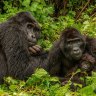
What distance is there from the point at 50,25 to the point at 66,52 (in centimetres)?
174

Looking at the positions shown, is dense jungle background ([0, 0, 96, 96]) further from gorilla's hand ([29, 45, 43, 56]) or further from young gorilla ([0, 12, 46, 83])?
gorilla's hand ([29, 45, 43, 56])

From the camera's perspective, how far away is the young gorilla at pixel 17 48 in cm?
827

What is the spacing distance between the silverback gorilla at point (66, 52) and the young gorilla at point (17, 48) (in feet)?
1.03

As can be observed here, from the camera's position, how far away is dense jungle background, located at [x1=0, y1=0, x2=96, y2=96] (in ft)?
23.8

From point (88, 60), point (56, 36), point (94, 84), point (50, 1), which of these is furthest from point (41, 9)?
point (94, 84)

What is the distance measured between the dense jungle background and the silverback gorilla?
0.54 m

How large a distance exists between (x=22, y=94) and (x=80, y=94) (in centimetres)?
80

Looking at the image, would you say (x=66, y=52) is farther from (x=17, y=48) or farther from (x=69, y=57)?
(x=17, y=48)

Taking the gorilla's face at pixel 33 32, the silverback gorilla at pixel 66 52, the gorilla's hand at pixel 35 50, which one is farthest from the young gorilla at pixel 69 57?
the gorilla's face at pixel 33 32

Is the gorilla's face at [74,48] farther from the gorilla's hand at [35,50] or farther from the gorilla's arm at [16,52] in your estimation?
the gorilla's arm at [16,52]

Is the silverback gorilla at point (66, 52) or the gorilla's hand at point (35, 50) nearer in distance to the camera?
the silverback gorilla at point (66, 52)

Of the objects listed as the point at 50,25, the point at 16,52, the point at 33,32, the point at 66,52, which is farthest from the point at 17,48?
the point at 50,25

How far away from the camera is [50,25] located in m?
9.98

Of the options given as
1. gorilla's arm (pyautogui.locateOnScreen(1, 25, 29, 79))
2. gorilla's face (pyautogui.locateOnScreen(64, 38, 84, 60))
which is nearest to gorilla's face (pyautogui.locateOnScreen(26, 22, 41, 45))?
Answer: gorilla's arm (pyautogui.locateOnScreen(1, 25, 29, 79))
